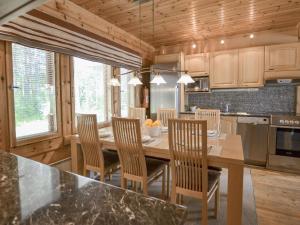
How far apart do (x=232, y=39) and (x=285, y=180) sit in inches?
112

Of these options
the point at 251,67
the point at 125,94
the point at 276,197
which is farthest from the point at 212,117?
the point at 125,94

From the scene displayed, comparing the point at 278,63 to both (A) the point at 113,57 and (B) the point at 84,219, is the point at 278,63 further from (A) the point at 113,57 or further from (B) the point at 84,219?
(B) the point at 84,219

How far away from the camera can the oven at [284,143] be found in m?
3.19

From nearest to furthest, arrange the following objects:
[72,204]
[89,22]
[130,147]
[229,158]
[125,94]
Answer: [72,204] < [229,158] < [130,147] < [89,22] < [125,94]

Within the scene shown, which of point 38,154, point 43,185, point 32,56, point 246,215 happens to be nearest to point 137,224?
point 43,185

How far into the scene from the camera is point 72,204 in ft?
2.28

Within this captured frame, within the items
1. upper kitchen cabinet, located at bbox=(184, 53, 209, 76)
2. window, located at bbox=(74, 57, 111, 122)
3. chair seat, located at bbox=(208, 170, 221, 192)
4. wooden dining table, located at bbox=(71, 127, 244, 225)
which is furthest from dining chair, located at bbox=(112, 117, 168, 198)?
upper kitchen cabinet, located at bbox=(184, 53, 209, 76)

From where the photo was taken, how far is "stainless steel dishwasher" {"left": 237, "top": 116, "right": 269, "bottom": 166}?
135 inches

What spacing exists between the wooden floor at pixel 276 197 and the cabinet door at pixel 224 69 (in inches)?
69.7

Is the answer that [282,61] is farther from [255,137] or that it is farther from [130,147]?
[130,147]

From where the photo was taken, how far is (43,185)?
84cm

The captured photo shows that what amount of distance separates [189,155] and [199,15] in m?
2.38

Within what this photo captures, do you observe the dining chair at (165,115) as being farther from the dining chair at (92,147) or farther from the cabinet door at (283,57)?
the cabinet door at (283,57)

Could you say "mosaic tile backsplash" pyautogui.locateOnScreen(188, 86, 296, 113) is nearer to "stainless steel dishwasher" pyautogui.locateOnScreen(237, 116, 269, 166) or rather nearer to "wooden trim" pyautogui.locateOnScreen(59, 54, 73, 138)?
"stainless steel dishwasher" pyautogui.locateOnScreen(237, 116, 269, 166)
